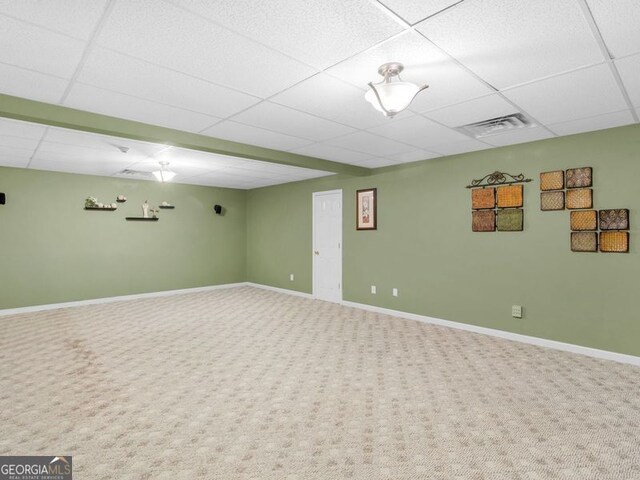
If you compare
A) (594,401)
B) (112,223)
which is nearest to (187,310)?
(112,223)

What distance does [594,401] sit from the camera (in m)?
2.93

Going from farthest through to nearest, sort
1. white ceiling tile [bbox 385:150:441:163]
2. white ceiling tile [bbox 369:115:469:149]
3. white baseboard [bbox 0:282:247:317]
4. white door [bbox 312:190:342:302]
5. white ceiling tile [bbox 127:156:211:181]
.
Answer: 1. white door [bbox 312:190:342:302]
2. white baseboard [bbox 0:282:247:317]
3. white ceiling tile [bbox 127:156:211:181]
4. white ceiling tile [bbox 385:150:441:163]
5. white ceiling tile [bbox 369:115:469:149]

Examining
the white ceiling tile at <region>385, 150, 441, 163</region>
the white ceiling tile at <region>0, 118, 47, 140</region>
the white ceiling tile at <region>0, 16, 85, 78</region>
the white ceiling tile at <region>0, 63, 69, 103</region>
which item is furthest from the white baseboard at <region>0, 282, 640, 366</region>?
the white ceiling tile at <region>0, 16, 85, 78</region>

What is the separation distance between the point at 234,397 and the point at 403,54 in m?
2.94

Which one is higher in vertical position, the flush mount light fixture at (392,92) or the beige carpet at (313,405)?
the flush mount light fixture at (392,92)

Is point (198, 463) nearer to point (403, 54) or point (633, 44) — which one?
point (403, 54)

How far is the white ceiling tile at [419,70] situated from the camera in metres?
2.14

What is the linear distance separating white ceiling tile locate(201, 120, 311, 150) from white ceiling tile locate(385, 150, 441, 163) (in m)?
1.51

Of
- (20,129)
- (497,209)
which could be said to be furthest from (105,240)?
(497,209)

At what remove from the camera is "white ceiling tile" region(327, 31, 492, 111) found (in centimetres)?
214

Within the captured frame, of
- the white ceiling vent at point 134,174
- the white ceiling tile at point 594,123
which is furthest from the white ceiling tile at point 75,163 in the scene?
the white ceiling tile at point 594,123

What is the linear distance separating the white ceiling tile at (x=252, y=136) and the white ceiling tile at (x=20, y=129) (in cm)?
176

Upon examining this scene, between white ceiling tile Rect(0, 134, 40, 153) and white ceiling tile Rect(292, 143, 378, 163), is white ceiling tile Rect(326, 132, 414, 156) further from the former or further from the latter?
white ceiling tile Rect(0, 134, 40, 153)

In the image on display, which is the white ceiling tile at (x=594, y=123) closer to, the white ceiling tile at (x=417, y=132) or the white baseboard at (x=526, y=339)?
the white ceiling tile at (x=417, y=132)
